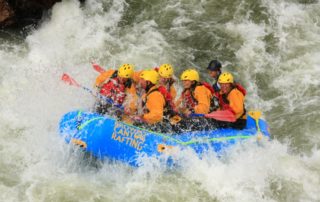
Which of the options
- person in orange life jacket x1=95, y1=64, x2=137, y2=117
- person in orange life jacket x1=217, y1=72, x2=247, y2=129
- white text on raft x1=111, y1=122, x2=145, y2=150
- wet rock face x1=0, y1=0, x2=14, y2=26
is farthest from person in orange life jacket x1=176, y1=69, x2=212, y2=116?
wet rock face x1=0, y1=0, x2=14, y2=26

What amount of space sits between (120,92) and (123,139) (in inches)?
34.1

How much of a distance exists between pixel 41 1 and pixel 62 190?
16.8ft

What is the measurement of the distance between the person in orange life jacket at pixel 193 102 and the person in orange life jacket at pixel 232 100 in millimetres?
249

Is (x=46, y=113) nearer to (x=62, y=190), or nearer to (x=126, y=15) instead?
(x=62, y=190)

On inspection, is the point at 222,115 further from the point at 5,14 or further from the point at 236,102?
the point at 5,14

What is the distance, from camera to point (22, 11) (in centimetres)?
1017

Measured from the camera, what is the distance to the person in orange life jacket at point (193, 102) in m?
7.39

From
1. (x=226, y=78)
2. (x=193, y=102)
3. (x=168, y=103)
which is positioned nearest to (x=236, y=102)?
(x=226, y=78)

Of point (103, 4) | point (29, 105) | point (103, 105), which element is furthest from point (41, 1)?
point (103, 105)

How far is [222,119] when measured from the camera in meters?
7.29

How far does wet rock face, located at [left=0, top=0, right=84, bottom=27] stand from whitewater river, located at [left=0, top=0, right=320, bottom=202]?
209 millimetres

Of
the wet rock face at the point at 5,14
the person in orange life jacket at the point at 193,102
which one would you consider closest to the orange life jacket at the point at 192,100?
the person in orange life jacket at the point at 193,102

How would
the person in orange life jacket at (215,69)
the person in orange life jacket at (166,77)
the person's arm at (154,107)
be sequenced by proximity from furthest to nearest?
the person in orange life jacket at (215,69) → the person in orange life jacket at (166,77) → the person's arm at (154,107)

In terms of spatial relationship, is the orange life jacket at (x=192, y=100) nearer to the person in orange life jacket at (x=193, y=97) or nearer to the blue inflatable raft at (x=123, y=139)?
the person in orange life jacket at (x=193, y=97)
